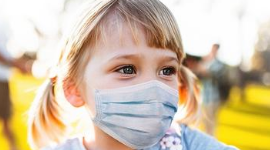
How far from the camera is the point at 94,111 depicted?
287cm

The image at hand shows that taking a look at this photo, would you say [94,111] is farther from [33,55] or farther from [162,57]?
[33,55]

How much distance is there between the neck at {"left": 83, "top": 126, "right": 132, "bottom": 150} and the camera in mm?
2918

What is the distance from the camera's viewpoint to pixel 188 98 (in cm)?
342

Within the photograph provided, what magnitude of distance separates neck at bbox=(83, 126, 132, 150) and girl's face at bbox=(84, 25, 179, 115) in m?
0.26

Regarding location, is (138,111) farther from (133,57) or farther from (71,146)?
(71,146)

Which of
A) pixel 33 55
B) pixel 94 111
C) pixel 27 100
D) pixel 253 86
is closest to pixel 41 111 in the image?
pixel 94 111

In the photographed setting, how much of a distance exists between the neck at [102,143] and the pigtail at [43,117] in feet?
1.30

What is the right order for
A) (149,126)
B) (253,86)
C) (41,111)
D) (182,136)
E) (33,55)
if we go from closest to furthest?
(149,126) < (182,136) < (41,111) < (33,55) < (253,86)

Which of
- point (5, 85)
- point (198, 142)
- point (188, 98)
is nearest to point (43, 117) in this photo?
point (188, 98)

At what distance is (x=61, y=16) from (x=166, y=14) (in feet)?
57.4

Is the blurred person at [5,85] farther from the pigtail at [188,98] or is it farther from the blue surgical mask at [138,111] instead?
the blue surgical mask at [138,111]

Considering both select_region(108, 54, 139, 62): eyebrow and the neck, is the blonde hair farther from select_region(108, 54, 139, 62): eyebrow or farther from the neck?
the neck

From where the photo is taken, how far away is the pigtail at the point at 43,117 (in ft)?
11.1

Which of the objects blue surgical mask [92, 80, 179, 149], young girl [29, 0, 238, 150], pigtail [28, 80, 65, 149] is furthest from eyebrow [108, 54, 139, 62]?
pigtail [28, 80, 65, 149]
